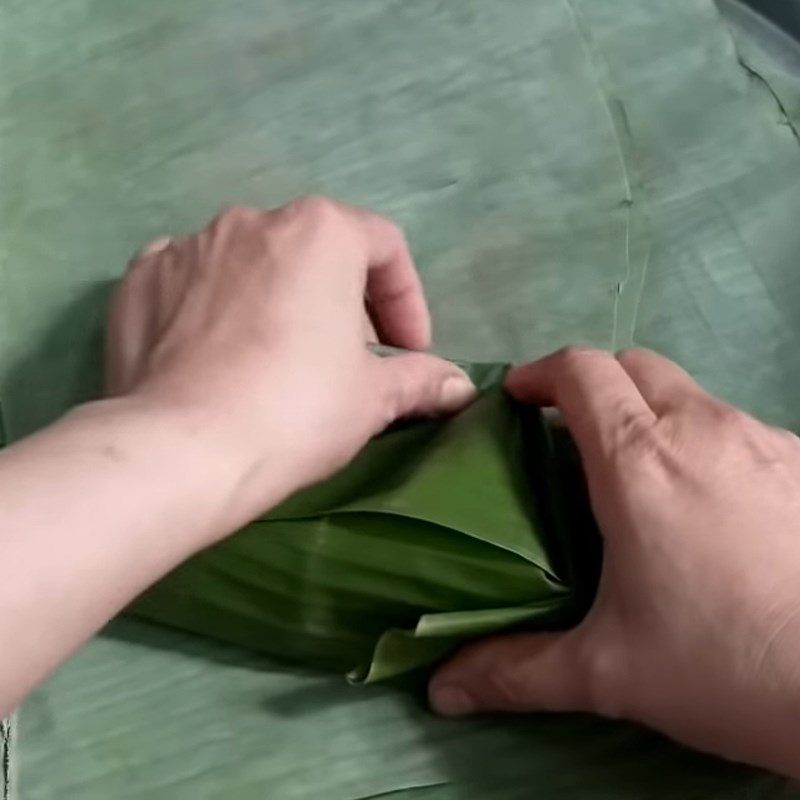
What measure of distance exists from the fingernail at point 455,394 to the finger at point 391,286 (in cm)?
6

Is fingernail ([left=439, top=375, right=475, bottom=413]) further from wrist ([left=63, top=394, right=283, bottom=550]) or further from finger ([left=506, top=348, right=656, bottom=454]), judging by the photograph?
wrist ([left=63, top=394, right=283, bottom=550])

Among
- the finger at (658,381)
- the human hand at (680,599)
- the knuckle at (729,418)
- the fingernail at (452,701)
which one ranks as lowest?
the fingernail at (452,701)

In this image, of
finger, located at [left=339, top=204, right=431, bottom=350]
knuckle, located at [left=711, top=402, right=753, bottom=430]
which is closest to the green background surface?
finger, located at [left=339, top=204, right=431, bottom=350]

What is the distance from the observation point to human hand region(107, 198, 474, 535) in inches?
22.3

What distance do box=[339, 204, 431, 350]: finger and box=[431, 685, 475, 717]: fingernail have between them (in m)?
0.23

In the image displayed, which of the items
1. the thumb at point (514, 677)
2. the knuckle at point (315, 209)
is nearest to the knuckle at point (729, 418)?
the thumb at point (514, 677)

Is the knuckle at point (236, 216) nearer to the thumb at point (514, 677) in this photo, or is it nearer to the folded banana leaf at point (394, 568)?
the folded banana leaf at point (394, 568)

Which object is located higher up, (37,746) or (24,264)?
(24,264)

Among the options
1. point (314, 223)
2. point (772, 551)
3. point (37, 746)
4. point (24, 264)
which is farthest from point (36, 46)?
point (772, 551)

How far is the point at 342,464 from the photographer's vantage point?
630mm

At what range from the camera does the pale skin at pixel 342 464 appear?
488 mm

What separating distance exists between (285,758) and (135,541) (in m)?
0.15

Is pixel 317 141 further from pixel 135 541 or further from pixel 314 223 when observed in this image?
pixel 135 541

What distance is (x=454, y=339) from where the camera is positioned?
0.78m
